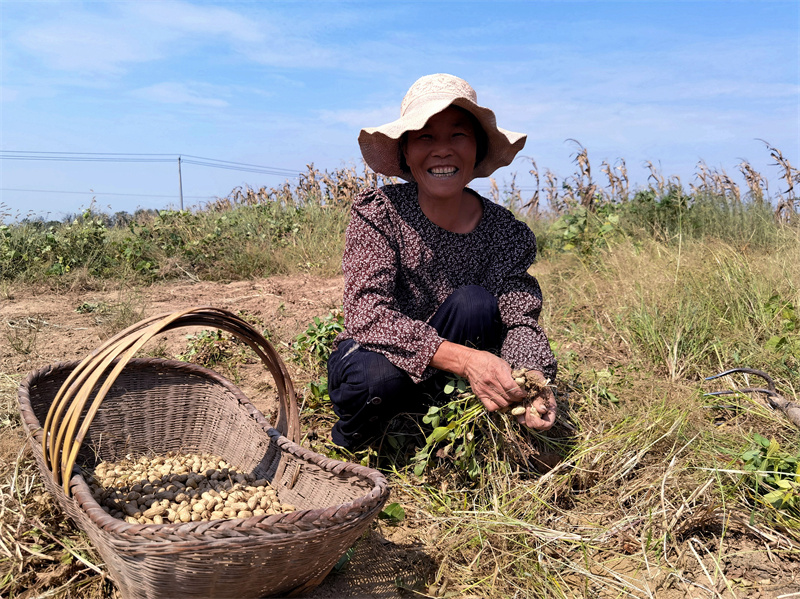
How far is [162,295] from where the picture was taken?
4590 mm

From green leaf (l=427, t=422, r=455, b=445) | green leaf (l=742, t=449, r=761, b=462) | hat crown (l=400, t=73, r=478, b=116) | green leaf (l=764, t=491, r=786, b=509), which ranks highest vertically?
hat crown (l=400, t=73, r=478, b=116)

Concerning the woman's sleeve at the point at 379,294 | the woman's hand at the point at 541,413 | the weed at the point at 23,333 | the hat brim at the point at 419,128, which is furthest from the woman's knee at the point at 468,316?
the weed at the point at 23,333

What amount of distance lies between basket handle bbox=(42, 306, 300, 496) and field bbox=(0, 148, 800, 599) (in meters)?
0.33

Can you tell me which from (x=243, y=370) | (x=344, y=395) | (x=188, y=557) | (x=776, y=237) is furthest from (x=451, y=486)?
(x=776, y=237)

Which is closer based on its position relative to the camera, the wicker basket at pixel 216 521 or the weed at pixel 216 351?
the wicker basket at pixel 216 521

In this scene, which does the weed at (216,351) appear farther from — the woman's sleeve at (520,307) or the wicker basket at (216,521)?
the woman's sleeve at (520,307)

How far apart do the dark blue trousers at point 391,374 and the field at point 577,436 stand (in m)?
0.15

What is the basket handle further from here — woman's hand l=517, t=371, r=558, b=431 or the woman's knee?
woman's hand l=517, t=371, r=558, b=431

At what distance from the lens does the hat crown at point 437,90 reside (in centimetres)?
212

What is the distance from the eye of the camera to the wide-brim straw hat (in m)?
2.08

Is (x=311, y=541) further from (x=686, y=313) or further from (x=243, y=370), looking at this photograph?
(x=686, y=313)

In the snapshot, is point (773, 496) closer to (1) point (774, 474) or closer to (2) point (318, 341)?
(1) point (774, 474)

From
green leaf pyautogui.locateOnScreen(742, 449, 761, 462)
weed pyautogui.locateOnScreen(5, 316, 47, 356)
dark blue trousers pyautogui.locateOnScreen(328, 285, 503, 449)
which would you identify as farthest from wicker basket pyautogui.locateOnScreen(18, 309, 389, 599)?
weed pyautogui.locateOnScreen(5, 316, 47, 356)

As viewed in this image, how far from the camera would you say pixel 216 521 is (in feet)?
4.34
